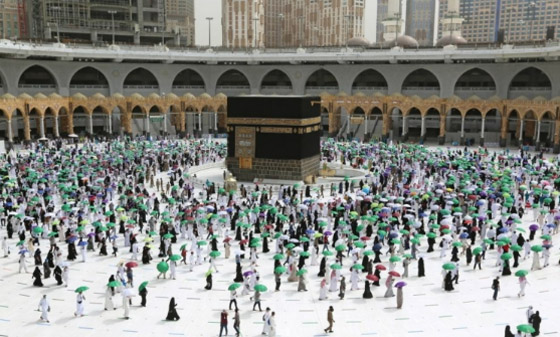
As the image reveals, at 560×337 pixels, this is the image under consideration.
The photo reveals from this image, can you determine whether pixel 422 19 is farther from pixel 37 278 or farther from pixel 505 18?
pixel 37 278

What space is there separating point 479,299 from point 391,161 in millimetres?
21071

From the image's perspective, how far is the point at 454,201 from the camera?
77.3ft

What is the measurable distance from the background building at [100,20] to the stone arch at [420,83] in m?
34.8

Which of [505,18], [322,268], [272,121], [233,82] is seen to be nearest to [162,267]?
[322,268]

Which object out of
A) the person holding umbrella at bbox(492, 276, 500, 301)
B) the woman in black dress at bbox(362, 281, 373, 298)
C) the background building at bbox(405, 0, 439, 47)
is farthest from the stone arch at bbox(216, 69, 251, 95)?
the background building at bbox(405, 0, 439, 47)

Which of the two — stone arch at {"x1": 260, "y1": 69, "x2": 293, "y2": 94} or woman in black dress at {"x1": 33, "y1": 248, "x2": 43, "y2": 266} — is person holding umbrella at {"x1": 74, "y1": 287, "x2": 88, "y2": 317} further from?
stone arch at {"x1": 260, "y1": 69, "x2": 293, "y2": 94}

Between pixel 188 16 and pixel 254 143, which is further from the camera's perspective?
pixel 188 16

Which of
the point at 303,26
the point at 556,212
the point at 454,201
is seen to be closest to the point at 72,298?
the point at 454,201

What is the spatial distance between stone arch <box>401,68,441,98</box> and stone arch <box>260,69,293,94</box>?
44.0 feet

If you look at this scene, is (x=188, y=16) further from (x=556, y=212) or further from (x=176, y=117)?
(x=556, y=212)

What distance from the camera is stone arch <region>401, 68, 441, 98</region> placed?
59688 millimetres

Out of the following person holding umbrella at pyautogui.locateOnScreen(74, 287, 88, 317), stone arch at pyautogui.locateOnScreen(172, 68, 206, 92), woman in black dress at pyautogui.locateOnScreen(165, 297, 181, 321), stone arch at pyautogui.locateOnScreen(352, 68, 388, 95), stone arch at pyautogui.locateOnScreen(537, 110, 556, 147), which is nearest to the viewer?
woman in black dress at pyautogui.locateOnScreen(165, 297, 181, 321)

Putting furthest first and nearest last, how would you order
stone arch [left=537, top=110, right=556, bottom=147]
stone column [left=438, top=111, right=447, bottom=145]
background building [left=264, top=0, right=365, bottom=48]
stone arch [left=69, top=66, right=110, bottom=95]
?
background building [left=264, top=0, right=365, bottom=48], stone arch [left=69, top=66, right=110, bottom=95], stone column [left=438, top=111, right=447, bottom=145], stone arch [left=537, top=110, right=556, bottom=147]

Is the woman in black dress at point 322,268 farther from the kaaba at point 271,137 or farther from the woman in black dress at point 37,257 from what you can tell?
the kaaba at point 271,137
